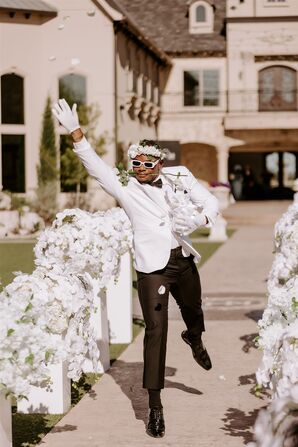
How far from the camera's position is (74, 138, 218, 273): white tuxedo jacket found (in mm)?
6738

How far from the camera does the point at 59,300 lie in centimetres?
662

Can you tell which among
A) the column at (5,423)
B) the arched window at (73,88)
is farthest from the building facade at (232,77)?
the column at (5,423)

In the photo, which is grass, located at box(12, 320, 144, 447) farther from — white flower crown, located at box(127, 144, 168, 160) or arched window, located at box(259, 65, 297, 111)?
arched window, located at box(259, 65, 297, 111)

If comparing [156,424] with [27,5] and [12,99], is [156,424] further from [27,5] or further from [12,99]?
[27,5]

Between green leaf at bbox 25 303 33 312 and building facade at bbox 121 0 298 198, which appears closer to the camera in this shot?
green leaf at bbox 25 303 33 312

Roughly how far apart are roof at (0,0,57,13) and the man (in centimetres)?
2478

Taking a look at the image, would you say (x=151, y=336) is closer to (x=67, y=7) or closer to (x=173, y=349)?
(x=173, y=349)

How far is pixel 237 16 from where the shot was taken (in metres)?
43.3

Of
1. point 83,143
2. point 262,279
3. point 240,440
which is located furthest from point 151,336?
point 262,279

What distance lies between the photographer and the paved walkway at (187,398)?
6457 mm

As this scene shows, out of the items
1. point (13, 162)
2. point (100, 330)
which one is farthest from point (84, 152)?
point (13, 162)

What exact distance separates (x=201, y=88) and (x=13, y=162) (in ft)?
47.9

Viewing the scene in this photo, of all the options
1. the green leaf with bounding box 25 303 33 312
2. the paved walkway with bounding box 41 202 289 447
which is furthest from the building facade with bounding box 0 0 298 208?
the green leaf with bounding box 25 303 33 312

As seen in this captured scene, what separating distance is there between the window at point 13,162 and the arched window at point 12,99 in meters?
0.59
